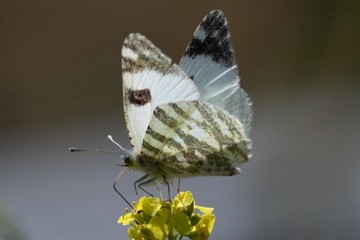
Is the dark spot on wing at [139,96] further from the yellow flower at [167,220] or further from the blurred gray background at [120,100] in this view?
the blurred gray background at [120,100]

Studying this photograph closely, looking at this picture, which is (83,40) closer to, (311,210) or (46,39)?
(46,39)

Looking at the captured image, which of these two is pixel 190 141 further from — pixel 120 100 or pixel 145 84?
pixel 120 100

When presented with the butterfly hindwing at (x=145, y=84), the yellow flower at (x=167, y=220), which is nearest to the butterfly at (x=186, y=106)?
the butterfly hindwing at (x=145, y=84)

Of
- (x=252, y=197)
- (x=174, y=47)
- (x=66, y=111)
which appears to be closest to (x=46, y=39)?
(x=66, y=111)

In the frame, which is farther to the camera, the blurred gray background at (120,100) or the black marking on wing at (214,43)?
the blurred gray background at (120,100)

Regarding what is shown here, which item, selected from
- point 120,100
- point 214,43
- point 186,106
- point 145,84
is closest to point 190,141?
point 186,106

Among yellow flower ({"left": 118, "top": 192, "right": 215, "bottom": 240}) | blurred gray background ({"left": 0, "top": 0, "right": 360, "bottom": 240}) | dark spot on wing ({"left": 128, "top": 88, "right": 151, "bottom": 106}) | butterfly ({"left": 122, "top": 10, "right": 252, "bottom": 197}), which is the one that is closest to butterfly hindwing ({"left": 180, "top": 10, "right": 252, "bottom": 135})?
butterfly ({"left": 122, "top": 10, "right": 252, "bottom": 197})
